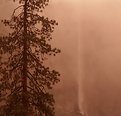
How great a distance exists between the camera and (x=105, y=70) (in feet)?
38.9

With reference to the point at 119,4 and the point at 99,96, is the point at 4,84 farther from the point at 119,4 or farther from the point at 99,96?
the point at 119,4

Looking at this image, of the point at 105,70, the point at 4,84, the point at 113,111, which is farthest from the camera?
the point at 105,70

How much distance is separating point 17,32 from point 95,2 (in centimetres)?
732

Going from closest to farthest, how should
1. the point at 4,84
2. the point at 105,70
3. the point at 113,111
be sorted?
the point at 4,84 → the point at 113,111 → the point at 105,70

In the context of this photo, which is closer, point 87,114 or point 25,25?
point 25,25

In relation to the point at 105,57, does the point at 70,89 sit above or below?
below

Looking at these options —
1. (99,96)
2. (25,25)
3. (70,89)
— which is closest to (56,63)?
(70,89)

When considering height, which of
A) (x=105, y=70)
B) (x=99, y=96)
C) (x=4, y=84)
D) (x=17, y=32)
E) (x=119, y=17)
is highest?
(x=119, y=17)

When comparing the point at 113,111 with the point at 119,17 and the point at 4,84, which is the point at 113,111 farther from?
the point at 4,84

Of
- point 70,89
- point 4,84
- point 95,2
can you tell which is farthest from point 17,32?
point 95,2

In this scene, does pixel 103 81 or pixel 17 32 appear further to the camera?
pixel 103 81

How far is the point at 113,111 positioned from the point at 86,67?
182 cm

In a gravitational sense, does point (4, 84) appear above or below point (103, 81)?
below

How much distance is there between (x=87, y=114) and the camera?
11281mm
